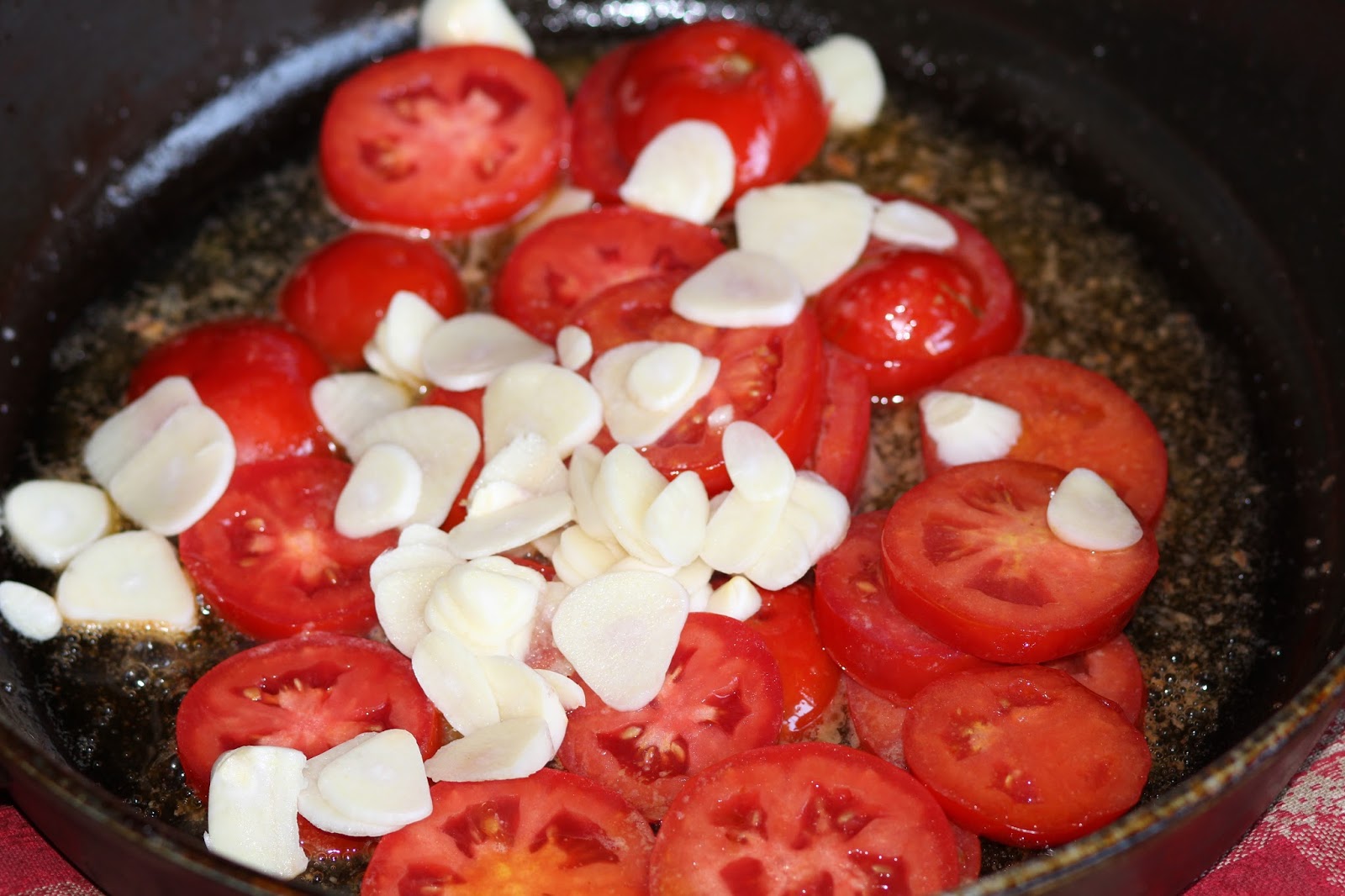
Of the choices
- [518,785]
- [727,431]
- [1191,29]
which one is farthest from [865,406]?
[1191,29]

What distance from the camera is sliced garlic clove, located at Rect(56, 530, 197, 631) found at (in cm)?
159

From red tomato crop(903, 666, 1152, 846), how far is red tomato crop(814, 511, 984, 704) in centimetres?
3

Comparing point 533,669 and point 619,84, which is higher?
point 619,84

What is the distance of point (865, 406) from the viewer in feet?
5.57

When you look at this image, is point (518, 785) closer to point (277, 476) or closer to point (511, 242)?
point (277, 476)

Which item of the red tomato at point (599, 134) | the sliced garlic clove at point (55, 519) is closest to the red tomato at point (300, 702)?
the sliced garlic clove at point (55, 519)

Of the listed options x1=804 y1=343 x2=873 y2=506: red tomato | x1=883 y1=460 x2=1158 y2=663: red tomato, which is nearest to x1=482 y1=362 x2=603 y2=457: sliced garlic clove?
x1=804 y1=343 x2=873 y2=506: red tomato

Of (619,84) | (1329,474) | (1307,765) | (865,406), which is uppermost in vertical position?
(619,84)

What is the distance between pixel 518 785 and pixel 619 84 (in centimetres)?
116

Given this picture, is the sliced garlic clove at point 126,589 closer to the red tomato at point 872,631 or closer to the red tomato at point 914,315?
the red tomato at point 872,631

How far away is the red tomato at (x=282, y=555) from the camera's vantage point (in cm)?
155

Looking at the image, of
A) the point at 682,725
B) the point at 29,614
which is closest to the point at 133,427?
the point at 29,614

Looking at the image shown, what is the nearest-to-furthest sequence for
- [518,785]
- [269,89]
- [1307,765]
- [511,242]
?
[518,785] < [1307,765] < [511,242] < [269,89]

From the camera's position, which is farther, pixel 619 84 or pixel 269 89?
pixel 269 89
